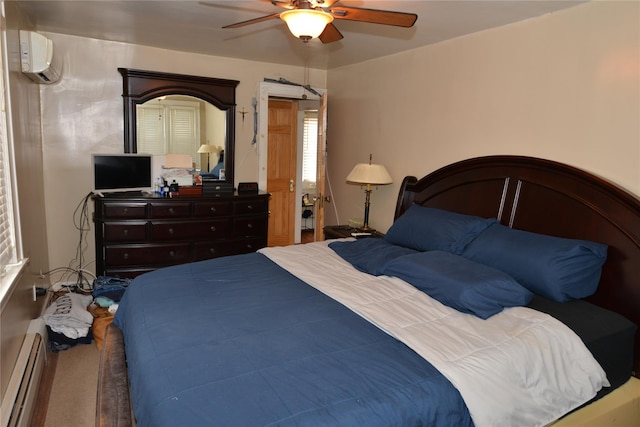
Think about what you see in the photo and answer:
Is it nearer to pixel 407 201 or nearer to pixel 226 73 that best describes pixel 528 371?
pixel 407 201

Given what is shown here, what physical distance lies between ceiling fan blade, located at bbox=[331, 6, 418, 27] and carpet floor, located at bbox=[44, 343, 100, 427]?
2.54 m

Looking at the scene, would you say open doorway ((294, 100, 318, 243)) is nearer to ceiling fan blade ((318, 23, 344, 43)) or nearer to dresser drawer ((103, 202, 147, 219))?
dresser drawer ((103, 202, 147, 219))

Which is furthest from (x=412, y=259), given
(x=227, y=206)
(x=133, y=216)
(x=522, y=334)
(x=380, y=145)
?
(x=133, y=216)

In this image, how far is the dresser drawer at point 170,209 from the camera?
3.88 meters

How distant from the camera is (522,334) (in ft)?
5.98

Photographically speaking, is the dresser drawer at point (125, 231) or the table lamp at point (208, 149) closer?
the dresser drawer at point (125, 231)

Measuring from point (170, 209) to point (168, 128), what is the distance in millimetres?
901

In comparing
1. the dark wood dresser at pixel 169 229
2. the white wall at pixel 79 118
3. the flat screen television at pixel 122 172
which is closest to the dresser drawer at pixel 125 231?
the dark wood dresser at pixel 169 229

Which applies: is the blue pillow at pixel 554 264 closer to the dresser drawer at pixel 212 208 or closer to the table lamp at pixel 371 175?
the table lamp at pixel 371 175

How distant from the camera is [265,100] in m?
4.65

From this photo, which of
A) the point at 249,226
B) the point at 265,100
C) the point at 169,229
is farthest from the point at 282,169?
the point at 169,229

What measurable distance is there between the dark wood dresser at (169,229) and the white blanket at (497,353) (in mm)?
2218

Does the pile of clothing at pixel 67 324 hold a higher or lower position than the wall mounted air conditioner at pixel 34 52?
lower

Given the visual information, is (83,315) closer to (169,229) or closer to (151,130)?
(169,229)
